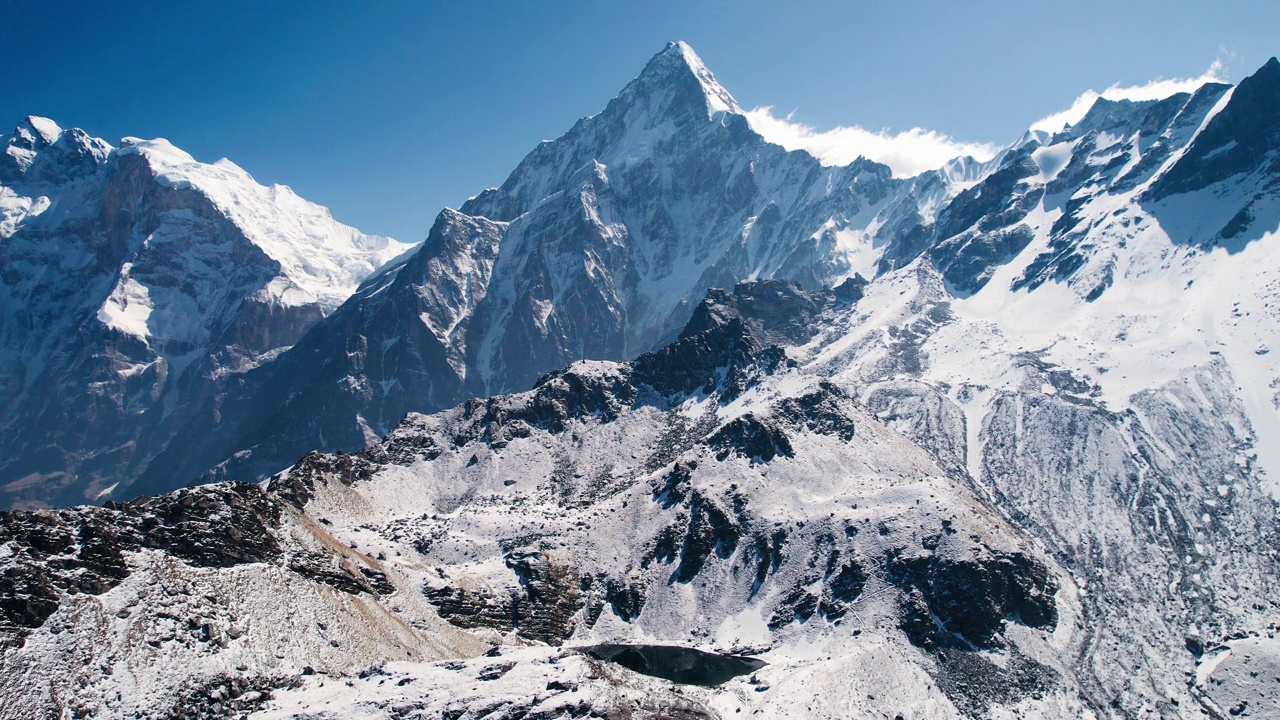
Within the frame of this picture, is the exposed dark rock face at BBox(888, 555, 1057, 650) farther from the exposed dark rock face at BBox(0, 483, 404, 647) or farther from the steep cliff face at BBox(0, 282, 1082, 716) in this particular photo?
the exposed dark rock face at BBox(0, 483, 404, 647)

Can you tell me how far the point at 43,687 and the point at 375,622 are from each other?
45758 millimetres

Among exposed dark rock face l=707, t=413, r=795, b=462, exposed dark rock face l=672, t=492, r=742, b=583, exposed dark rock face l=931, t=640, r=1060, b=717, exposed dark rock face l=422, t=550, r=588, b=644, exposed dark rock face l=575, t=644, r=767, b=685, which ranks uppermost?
exposed dark rock face l=707, t=413, r=795, b=462

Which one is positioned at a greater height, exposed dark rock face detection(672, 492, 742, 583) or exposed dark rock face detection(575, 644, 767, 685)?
exposed dark rock face detection(672, 492, 742, 583)

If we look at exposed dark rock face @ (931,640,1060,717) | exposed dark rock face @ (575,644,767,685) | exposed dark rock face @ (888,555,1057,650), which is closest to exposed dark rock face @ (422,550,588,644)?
exposed dark rock face @ (575,644,767,685)

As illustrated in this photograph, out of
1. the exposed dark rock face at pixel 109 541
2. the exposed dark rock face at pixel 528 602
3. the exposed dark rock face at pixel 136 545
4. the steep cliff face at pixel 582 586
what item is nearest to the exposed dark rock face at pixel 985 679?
the steep cliff face at pixel 582 586

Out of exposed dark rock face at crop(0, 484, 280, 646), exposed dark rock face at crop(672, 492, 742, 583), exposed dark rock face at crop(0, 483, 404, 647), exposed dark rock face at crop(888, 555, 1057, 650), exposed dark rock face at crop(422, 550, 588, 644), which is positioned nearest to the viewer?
exposed dark rock face at crop(0, 484, 280, 646)

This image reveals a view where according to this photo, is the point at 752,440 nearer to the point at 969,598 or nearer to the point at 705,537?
the point at 705,537

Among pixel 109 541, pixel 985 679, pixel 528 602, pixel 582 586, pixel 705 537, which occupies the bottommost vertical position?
pixel 985 679

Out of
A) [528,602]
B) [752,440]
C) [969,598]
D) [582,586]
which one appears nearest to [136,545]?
[528,602]

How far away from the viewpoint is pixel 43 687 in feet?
279

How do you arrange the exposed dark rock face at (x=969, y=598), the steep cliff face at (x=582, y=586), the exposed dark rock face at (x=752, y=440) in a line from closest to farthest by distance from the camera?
the steep cliff face at (x=582, y=586) → the exposed dark rock face at (x=969, y=598) → the exposed dark rock face at (x=752, y=440)

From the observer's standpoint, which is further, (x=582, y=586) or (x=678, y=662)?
(x=582, y=586)

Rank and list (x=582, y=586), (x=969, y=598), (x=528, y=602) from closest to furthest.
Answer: (x=969, y=598)
(x=528, y=602)
(x=582, y=586)

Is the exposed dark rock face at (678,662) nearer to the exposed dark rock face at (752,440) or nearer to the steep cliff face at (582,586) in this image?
the steep cliff face at (582,586)
